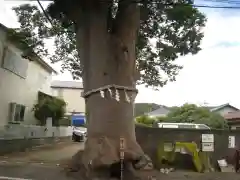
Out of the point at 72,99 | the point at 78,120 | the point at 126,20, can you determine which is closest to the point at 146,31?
the point at 126,20

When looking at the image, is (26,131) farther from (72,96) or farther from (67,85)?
(67,85)

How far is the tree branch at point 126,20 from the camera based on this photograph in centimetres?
1234

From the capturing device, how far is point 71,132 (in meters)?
35.8

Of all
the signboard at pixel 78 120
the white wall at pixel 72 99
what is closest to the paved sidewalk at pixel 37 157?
the signboard at pixel 78 120

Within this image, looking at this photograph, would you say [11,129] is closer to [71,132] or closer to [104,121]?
[104,121]

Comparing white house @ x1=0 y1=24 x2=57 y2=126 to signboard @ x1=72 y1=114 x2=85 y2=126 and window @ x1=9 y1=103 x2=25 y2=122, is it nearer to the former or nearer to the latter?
window @ x1=9 y1=103 x2=25 y2=122

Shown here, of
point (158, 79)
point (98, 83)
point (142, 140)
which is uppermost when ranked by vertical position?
point (158, 79)

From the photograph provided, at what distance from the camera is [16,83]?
21.9 meters

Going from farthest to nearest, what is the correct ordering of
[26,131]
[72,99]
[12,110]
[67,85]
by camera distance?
[67,85]
[72,99]
[12,110]
[26,131]

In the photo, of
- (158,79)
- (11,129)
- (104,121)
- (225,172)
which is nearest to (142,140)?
(225,172)

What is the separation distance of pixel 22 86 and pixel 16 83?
121 cm

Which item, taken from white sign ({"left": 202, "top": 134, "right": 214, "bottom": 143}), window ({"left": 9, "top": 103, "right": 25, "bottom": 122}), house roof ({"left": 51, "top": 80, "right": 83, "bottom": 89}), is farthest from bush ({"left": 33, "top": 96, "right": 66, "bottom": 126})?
house roof ({"left": 51, "top": 80, "right": 83, "bottom": 89})

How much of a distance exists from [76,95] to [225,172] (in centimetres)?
4502

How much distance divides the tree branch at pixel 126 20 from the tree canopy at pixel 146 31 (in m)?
0.13
